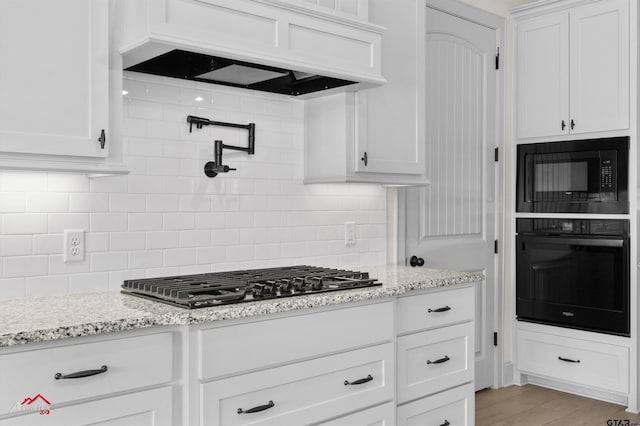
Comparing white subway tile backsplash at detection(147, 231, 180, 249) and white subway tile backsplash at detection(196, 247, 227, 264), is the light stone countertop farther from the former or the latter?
white subway tile backsplash at detection(196, 247, 227, 264)

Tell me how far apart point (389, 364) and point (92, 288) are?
122 centimetres

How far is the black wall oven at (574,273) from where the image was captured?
381 cm

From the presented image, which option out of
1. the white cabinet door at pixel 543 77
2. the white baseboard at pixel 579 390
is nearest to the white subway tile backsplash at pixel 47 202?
the white cabinet door at pixel 543 77

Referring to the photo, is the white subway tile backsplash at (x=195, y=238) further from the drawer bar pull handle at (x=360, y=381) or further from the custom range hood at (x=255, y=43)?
the drawer bar pull handle at (x=360, y=381)

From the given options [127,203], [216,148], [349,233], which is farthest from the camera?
[349,233]

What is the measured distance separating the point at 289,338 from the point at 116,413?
64 cm

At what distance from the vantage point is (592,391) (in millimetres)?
4016

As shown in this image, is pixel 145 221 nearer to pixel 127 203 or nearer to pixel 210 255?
pixel 127 203

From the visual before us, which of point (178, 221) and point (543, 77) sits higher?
point (543, 77)

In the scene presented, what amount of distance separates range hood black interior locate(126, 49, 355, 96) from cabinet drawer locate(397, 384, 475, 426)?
4.78ft

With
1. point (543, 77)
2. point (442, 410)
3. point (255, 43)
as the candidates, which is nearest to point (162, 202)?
point (255, 43)

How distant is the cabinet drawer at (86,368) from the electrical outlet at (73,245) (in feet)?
2.16

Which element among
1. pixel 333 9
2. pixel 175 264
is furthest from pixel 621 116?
pixel 175 264

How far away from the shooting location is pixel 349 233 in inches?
132
